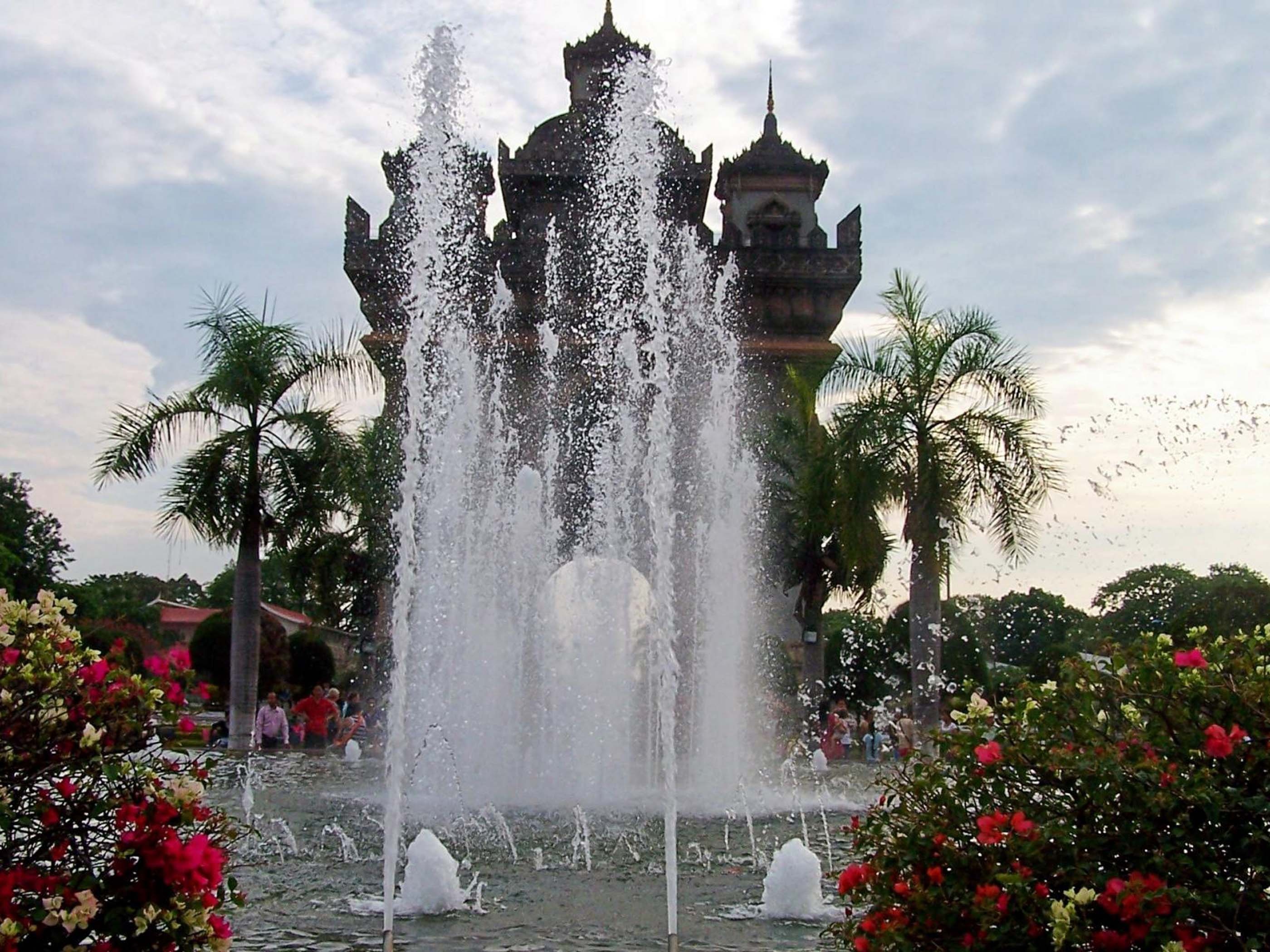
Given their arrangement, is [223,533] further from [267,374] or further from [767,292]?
[767,292]

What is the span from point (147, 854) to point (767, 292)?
2338cm

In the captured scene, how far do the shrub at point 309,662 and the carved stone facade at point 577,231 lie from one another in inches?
475

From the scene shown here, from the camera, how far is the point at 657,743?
14.9 metres

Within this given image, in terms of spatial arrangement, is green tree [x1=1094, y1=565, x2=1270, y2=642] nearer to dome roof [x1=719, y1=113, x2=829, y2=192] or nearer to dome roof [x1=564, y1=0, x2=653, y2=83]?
dome roof [x1=719, y1=113, x2=829, y2=192]

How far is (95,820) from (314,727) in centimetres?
1590

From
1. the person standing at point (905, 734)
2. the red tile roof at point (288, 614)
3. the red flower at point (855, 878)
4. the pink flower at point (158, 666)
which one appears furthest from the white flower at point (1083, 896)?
the red tile roof at point (288, 614)

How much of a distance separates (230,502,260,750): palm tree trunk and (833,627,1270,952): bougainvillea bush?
47.4 feet

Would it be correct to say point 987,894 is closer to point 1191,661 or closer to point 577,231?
point 1191,661

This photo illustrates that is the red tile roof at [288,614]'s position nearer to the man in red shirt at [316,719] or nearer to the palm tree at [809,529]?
the man in red shirt at [316,719]

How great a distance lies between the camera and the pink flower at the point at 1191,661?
3.34 m

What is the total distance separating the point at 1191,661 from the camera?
132 inches

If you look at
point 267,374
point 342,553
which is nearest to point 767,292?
point 342,553

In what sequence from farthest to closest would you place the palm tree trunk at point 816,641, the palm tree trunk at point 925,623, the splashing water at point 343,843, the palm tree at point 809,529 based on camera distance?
the palm tree trunk at point 816,641
the palm tree at point 809,529
the palm tree trunk at point 925,623
the splashing water at point 343,843

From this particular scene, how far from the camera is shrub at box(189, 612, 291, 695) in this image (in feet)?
101
